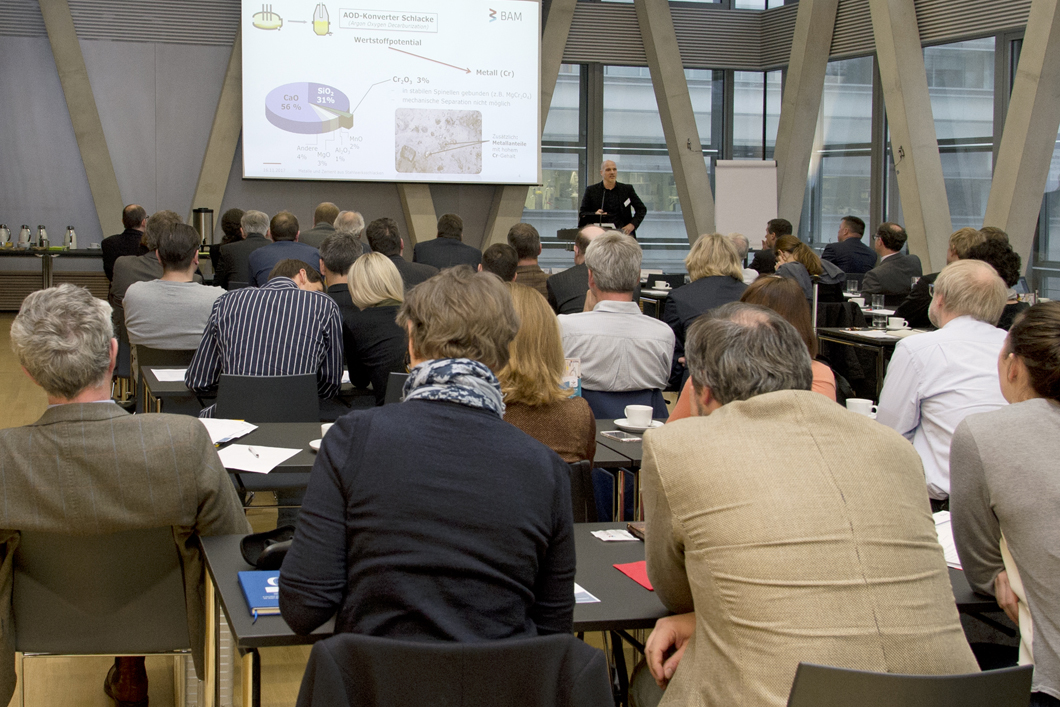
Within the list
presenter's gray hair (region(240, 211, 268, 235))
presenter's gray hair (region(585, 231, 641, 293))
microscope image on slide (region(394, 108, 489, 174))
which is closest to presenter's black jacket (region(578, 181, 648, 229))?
microscope image on slide (region(394, 108, 489, 174))

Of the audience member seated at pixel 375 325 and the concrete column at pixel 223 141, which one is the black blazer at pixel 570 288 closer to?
the audience member seated at pixel 375 325

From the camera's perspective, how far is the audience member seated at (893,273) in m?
7.86

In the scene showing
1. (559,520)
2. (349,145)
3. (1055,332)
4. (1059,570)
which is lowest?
(1059,570)

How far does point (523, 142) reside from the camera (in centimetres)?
1109

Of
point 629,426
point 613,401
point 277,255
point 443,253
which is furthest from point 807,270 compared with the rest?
point 629,426

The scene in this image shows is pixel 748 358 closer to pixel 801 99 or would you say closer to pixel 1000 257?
pixel 1000 257

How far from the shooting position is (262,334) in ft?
13.0

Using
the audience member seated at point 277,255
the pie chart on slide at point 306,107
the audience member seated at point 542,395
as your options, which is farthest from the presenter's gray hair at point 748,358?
the pie chart on slide at point 306,107

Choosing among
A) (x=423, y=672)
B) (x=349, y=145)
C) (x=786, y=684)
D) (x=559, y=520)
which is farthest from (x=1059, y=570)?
(x=349, y=145)

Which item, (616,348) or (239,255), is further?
(239,255)

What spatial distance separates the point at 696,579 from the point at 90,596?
137 centimetres

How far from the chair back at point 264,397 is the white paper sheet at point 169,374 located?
61 centimetres

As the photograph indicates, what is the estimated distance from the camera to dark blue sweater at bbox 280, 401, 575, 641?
1533 mm

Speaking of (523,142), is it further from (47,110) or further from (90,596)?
(90,596)
